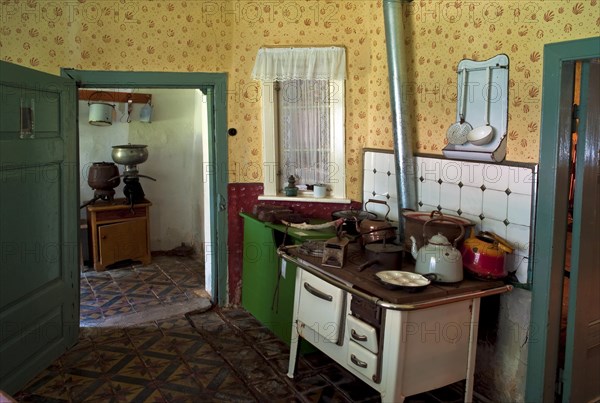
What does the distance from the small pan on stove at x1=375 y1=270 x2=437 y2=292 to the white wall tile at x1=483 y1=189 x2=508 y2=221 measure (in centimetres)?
53

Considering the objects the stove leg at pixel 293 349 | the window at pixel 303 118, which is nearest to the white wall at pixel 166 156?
the window at pixel 303 118

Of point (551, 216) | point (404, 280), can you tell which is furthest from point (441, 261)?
point (551, 216)

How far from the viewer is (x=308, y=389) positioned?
3.02 m

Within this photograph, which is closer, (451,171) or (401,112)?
(451,171)

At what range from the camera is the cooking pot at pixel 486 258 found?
2.56 meters

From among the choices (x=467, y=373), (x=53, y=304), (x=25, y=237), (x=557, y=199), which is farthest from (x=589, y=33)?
(x=53, y=304)

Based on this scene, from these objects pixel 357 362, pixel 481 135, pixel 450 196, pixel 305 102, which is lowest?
pixel 357 362

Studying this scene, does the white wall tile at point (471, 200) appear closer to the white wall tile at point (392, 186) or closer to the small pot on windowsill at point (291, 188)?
the white wall tile at point (392, 186)

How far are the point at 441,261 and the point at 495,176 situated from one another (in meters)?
0.58

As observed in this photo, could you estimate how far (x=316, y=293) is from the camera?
277cm

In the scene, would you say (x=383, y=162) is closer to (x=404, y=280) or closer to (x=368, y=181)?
(x=368, y=181)

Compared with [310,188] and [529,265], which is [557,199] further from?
[310,188]

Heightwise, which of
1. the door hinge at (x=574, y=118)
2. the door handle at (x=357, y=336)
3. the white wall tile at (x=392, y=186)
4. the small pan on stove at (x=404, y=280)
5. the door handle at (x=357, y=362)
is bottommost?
the door handle at (x=357, y=362)

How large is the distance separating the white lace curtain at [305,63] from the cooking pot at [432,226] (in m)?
1.30
